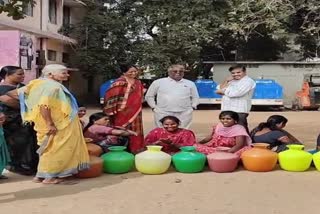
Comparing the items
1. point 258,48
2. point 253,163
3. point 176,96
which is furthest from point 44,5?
point 253,163

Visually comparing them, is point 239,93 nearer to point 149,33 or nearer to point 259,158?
point 259,158

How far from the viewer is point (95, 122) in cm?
714

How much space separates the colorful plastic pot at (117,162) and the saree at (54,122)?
70 cm

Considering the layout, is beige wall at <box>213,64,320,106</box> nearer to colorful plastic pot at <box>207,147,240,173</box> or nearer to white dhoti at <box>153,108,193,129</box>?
white dhoti at <box>153,108,193,129</box>

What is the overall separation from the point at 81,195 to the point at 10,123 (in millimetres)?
1577

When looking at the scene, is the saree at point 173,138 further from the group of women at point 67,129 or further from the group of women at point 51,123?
the group of women at point 51,123

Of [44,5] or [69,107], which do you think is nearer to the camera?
[69,107]

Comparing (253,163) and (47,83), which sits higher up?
(47,83)

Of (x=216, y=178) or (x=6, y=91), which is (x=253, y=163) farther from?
(x=6, y=91)

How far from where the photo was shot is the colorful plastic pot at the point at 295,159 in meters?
6.49

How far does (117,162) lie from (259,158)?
181 cm

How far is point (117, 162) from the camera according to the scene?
643 centimetres

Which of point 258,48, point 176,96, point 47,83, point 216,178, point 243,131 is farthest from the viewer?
point 258,48

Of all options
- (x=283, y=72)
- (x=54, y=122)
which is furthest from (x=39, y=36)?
(x=54, y=122)
